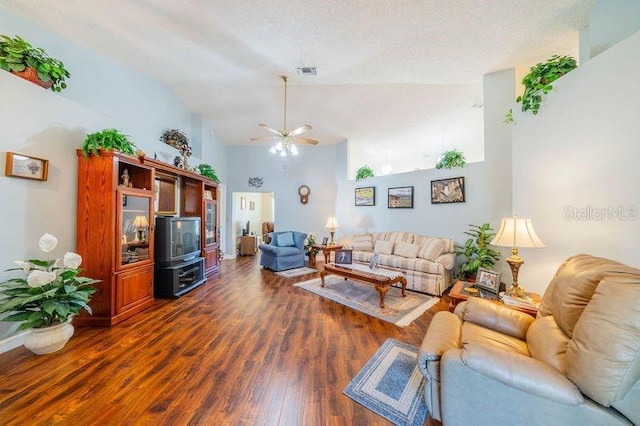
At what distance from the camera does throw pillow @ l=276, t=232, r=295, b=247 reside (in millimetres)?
5680

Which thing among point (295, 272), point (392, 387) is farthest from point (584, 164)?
point (295, 272)

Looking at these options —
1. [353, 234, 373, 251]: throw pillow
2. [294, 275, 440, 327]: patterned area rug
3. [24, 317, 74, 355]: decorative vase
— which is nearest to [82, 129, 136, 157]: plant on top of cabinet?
[24, 317, 74, 355]: decorative vase

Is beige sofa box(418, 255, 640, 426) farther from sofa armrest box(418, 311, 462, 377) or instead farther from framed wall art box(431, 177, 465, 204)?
framed wall art box(431, 177, 465, 204)

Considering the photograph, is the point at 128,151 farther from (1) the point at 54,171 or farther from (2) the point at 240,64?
(2) the point at 240,64

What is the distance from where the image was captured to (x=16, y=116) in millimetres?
2168

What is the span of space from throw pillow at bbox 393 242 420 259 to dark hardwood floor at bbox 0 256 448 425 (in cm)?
145

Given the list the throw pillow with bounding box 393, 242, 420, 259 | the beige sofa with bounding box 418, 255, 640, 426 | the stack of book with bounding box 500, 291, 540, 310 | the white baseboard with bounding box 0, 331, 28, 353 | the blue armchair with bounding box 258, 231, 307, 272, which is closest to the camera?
the beige sofa with bounding box 418, 255, 640, 426

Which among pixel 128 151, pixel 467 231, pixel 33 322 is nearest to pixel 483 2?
pixel 467 231

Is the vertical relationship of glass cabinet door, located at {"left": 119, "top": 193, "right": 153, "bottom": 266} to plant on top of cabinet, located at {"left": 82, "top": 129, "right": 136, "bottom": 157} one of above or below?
below

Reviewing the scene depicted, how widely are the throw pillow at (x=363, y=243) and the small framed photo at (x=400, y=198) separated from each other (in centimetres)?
90

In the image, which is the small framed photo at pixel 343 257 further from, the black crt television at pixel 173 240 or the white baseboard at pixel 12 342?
the white baseboard at pixel 12 342

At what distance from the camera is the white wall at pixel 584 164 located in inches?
69.3

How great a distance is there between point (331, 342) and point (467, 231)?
3234 mm

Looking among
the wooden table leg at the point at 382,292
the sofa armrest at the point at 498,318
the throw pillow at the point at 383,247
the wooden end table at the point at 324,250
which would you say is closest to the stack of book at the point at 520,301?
the sofa armrest at the point at 498,318
